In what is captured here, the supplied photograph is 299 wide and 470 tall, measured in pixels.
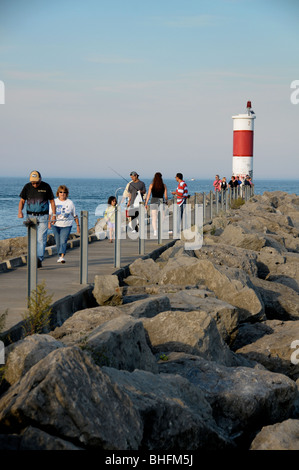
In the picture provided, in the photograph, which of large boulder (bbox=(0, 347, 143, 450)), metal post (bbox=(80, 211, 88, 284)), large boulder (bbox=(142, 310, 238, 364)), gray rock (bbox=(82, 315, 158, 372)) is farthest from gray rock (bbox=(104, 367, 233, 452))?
metal post (bbox=(80, 211, 88, 284))

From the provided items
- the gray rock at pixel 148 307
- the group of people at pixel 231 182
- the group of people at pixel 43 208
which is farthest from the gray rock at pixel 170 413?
the group of people at pixel 231 182

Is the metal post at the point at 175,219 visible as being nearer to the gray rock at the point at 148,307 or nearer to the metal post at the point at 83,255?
the metal post at the point at 83,255

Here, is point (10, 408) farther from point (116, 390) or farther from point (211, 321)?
point (211, 321)

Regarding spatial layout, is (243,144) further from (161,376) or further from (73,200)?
(73,200)

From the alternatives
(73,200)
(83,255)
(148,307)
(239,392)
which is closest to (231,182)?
(83,255)

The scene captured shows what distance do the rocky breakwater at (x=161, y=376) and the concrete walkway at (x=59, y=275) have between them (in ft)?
1.91

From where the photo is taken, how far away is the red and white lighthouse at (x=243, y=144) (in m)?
39.8

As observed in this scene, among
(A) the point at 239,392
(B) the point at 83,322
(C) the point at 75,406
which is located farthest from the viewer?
(B) the point at 83,322

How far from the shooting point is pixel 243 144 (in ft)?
130

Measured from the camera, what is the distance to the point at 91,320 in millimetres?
7562

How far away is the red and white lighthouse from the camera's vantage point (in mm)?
39750

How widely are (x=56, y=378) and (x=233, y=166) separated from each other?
37.1 metres

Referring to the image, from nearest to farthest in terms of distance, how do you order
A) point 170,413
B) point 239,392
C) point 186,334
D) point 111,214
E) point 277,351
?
point 170,413
point 239,392
point 186,334
point 277,351
point 111,214

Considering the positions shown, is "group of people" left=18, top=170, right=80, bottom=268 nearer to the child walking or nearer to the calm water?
the calm water
